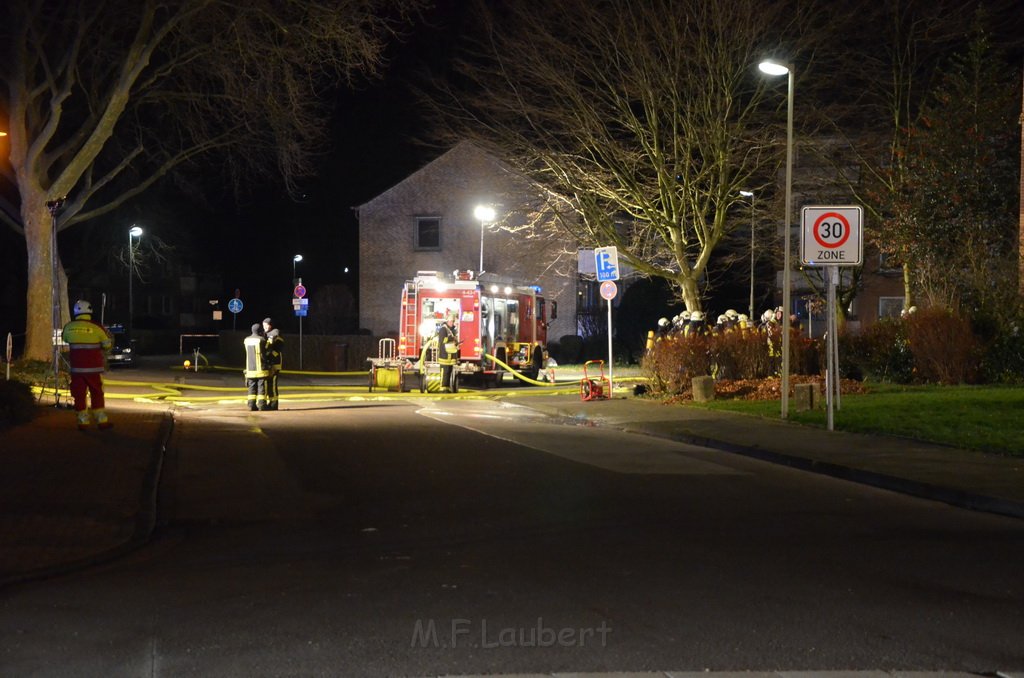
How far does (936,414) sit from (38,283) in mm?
21840

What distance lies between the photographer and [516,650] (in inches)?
250

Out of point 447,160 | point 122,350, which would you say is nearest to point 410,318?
point 122,350

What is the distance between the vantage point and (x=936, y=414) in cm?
1808

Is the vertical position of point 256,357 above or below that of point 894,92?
below

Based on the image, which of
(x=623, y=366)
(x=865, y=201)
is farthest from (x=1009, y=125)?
(x=623, y=366)

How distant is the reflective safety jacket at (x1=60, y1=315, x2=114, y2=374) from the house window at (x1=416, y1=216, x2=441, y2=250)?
111 ft

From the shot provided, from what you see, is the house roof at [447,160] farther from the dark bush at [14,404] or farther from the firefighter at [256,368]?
the dark bush at [14,404]

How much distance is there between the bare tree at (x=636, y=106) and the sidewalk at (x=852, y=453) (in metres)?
11.1

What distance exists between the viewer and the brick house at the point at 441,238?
48.9 meters

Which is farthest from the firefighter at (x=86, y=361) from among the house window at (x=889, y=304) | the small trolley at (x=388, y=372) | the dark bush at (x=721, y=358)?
the house window at (x=889, y=304)

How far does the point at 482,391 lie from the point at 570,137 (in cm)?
815

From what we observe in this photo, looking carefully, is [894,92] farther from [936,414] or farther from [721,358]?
[936,414]

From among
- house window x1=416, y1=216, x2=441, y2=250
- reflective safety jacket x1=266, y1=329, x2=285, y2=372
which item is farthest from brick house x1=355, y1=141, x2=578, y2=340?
reflective safety jacket x1=266, y1=329, x2=285, y2=372

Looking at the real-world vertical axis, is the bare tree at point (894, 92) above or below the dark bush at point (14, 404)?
above
